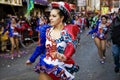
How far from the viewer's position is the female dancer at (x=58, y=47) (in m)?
5.02

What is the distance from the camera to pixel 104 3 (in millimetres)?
106125

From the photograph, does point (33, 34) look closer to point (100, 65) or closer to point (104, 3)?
point (100, 65)

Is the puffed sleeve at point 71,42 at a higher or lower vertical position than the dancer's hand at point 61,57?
higher

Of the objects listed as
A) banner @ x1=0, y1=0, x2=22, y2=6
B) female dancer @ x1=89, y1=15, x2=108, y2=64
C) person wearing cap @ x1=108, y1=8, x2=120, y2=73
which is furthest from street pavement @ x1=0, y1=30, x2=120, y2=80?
banner @ x1=0, y1=0, x2=22, y2=6

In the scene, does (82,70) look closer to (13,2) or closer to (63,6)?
(63,6)

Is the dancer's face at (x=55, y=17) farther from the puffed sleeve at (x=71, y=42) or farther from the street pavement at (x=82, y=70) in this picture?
the street pavement at (x=82, y=70)

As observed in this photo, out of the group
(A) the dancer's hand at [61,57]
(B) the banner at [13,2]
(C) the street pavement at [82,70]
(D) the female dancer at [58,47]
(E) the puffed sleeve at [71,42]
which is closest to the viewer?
(A) the dancer's hand at [61,57]

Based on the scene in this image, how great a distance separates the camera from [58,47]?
5.05m

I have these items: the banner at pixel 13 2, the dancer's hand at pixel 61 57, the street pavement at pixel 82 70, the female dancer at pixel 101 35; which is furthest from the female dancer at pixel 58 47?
the banner at pixel 13 2

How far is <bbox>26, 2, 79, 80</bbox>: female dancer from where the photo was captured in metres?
5.02

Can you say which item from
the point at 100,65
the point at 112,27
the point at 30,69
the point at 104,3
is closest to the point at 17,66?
the point at 30,69

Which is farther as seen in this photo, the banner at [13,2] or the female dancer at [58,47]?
the banner at [13,2]

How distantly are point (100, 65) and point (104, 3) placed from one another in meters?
95.2

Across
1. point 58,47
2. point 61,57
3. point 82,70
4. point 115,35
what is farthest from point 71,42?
point 82,70
